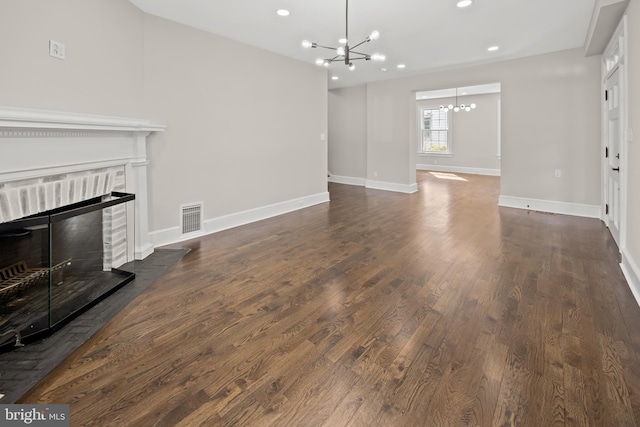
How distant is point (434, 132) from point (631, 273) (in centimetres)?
1083

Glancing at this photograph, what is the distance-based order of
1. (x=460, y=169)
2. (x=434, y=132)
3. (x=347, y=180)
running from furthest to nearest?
(x=434, y=132)
(x=460, y=169)
(x=347, y=180)

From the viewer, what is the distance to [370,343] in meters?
2.12

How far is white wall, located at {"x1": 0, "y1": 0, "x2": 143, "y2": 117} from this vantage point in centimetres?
231

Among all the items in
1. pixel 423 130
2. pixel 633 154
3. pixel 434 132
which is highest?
pixel 423 130

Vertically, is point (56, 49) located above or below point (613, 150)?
above

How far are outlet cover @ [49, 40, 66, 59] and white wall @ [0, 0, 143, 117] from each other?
3cm

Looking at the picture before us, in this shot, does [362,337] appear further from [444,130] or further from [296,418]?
[444,130]

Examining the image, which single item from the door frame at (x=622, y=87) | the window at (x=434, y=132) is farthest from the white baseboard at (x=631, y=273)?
the window at (x=434, y=132)

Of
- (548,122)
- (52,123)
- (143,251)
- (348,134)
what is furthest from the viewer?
(348,134)

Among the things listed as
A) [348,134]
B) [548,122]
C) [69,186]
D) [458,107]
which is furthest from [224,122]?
[458,107]

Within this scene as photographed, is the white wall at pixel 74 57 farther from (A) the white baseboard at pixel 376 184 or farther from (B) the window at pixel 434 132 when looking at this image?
(B) the window at pixel 434 132

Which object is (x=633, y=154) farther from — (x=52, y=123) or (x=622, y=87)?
(x=52, y=123)

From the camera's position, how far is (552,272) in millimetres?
3234

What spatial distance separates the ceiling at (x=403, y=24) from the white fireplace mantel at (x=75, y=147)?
154 centimetres
